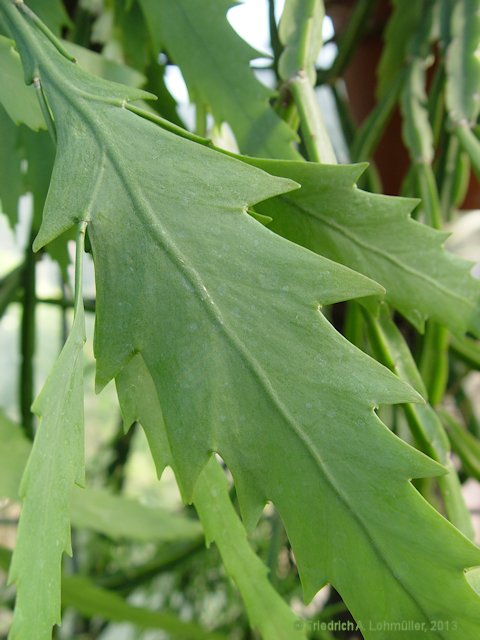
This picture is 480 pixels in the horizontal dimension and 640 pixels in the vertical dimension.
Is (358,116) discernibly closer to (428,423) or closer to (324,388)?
(428,423)

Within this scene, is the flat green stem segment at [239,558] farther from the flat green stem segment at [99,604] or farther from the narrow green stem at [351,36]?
the narrow green stem at [351,36]

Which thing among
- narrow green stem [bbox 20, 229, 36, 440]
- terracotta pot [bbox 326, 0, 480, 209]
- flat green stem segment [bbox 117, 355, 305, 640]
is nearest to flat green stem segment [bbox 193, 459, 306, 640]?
flat green stem segment [bbox 117, 355, 305, 640]

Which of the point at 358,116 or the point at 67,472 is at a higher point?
the point at 358,116

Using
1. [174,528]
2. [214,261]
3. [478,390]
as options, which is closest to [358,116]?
[478,390]

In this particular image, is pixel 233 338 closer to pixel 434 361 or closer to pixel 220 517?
pixel 220 517

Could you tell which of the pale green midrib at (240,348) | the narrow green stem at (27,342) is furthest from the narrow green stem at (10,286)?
the pale green midrib at (240,348)

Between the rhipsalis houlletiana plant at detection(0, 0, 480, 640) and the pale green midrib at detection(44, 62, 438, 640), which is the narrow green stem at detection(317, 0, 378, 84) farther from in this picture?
the pale green midrib at detection(44, 62, 438, 640)
